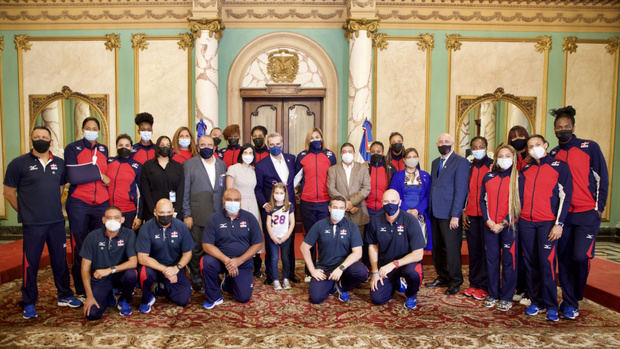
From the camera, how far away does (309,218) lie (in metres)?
4.58

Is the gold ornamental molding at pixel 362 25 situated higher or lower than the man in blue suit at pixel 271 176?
higher

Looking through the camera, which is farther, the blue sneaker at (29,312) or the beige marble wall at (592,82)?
the beige marble wall at (592,82)

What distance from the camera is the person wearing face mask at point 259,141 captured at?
4.89 metres

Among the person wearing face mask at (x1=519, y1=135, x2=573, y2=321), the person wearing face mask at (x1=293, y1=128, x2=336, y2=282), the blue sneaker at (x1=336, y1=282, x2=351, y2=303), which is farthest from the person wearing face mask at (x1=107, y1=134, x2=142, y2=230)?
the person wearing face mask at (x1=519, y1=135, x2=573, y2=321)

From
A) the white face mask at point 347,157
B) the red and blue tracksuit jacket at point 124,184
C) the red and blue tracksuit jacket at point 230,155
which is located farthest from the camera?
the red and blue tracksuit jacket at point 230,155

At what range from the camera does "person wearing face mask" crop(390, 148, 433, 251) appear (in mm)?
4418

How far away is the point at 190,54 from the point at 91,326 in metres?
5.68

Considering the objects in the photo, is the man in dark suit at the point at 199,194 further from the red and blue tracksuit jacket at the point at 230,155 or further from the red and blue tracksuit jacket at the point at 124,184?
the red and blue tracksuit jacket at the point at 230,155

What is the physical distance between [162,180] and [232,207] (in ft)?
2.89

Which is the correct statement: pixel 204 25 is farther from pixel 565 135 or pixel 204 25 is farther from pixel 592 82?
pixel 592 82

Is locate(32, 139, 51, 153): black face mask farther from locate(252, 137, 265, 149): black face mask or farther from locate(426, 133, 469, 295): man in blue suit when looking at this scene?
locate(426, 133, 469, 295): man in blue suit

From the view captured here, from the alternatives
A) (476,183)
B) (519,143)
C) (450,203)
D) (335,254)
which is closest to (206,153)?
(335,254)

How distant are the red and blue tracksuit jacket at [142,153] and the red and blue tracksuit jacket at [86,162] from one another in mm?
544

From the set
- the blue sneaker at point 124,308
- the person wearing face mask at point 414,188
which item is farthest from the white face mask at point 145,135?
the person wearing face mask at point 414,188
